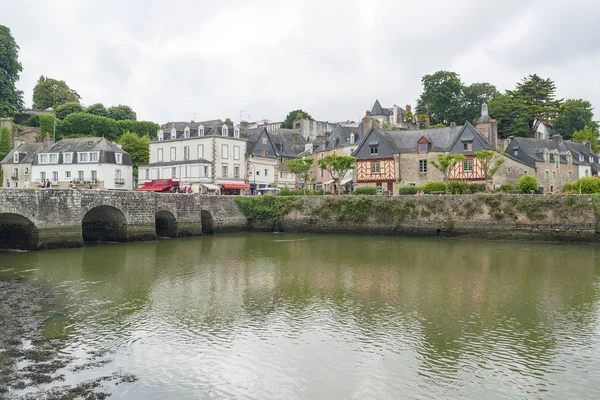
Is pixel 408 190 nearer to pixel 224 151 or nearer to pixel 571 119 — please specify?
pixel 224 151

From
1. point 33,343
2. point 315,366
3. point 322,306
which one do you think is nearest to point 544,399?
point 315,366

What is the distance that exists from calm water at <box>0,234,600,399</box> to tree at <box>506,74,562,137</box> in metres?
38.5

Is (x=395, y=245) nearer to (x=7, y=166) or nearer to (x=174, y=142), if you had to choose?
(x=174, y=142)

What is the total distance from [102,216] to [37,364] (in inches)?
831

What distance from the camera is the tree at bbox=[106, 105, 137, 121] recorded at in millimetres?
63812

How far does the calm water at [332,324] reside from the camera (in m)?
8.12

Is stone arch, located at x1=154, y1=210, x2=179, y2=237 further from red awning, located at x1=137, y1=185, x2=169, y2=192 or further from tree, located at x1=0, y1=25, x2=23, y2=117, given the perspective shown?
tree, located at x1=0, y1=25, x2=23, y2=117

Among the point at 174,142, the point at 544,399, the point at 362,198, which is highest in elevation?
the point at 174,142

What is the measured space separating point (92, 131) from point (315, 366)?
5483 cm

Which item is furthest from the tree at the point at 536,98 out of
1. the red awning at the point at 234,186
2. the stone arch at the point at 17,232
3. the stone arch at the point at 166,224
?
the stone arch at the point at 17,232

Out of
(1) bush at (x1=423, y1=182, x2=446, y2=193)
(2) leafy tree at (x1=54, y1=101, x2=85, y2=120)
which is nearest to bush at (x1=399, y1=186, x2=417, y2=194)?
(1) bush at (x1=423, y1=182, x2=446, y2=193)

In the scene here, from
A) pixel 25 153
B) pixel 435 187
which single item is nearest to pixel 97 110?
pixel 25 153

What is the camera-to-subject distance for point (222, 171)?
149ft

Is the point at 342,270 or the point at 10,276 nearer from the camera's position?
the point at 10,276
